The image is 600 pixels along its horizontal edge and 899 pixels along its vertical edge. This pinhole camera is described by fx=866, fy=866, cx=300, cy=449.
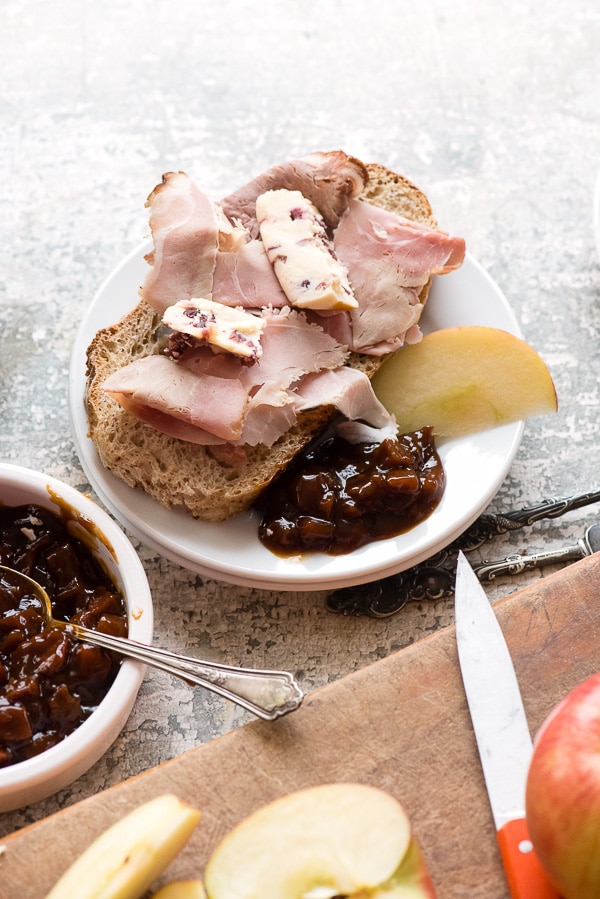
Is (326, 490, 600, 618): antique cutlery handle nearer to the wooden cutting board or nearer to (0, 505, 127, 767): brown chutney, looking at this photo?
the wooden cutting board

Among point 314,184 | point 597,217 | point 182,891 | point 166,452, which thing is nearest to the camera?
point 182,891

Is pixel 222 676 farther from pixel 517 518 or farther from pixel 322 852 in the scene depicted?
pixel 517 518

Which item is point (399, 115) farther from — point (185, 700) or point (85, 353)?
point (185, 700)

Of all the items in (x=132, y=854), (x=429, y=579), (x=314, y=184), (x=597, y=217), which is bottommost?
(x=429, y=579)

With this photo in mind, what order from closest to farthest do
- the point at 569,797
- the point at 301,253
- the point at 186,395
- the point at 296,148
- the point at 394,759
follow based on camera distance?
the point at 569,797, the point at 394,759, the point at 186,395, the point at 301,253, the point at 296,148

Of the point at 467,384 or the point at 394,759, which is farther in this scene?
the point at 467,384

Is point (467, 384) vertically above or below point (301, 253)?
below

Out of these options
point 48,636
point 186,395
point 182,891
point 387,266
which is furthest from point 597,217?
point 182,891
